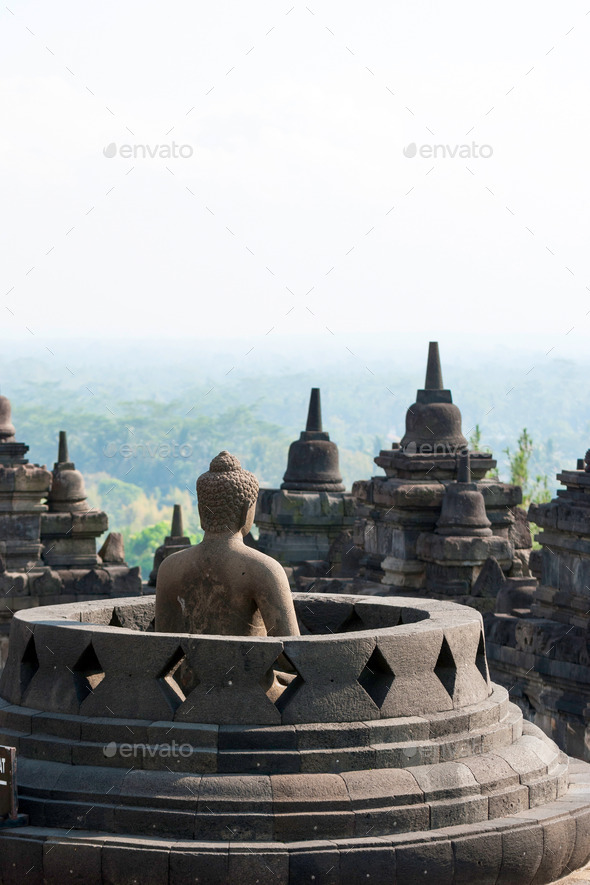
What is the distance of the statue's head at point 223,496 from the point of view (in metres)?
8.22

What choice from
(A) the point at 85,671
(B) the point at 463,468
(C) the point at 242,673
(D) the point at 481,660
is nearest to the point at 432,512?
(B) the point at 463,468

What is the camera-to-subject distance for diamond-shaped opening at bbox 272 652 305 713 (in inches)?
291

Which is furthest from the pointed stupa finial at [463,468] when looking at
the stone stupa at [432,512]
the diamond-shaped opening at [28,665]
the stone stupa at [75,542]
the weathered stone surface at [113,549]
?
the diamond-shaped opening at [28,665]

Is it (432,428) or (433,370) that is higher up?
(433,370)

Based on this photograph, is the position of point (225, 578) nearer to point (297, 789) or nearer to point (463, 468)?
point (297, 789)

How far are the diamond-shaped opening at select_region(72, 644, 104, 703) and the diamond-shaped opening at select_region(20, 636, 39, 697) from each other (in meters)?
0.34

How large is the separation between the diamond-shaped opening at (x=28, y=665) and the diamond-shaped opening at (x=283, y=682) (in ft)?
4.30

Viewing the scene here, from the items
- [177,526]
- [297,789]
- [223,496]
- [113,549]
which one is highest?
[223,496]

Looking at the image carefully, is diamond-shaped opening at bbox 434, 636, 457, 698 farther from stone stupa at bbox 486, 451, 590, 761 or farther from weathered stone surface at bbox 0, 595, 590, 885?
stone stupa at bbox 486, 451, 590, 761

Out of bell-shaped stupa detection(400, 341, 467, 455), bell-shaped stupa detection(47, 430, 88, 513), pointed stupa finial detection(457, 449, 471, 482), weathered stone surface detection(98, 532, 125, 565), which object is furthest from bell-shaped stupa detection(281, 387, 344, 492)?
pointed stupa finial detection(457, 449, 471, 482)

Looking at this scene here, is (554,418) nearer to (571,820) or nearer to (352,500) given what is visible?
(352,500)

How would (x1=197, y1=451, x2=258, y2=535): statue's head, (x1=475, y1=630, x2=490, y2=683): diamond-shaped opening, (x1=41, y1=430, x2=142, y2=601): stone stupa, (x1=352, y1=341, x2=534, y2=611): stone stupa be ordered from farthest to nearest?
(x1=41, y1=430, x2=142, y2=601): stone stupa
(x1=352, y1=341, x2=534, y2=611): stone stupa
(x1=475, y1=630, x2=490, y2=683): diamond-shaped opening
(x1=197, y1=451, x2=258, y2=535): statue's head

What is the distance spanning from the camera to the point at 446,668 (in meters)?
7.95

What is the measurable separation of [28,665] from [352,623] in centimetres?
A: 232
